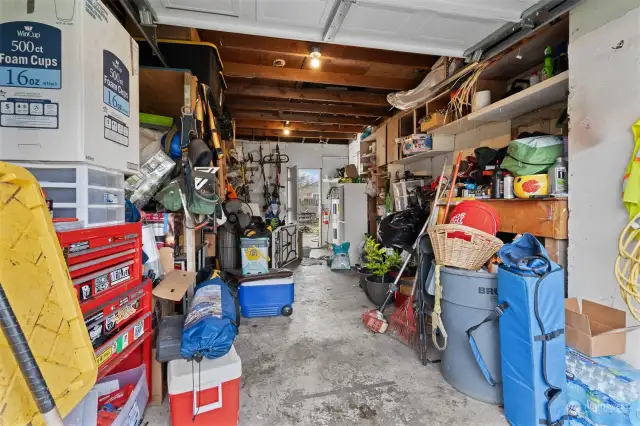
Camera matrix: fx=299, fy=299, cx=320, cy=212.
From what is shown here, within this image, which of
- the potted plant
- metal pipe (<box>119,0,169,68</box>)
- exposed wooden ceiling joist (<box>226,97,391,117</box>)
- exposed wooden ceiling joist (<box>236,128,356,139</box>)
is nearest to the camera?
metal pipe (<box>119,0,169,68</box>)

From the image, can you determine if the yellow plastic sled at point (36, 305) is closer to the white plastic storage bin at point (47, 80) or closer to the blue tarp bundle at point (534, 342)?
the white plastic storage bin at point (47, 80)

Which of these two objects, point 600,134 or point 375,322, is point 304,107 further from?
point 600,134

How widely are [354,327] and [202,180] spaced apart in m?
1.92

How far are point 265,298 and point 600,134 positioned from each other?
294 cm

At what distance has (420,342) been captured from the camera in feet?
7.41

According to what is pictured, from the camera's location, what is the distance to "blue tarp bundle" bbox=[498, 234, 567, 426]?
146 centimetres

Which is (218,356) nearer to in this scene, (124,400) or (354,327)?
(124,400)

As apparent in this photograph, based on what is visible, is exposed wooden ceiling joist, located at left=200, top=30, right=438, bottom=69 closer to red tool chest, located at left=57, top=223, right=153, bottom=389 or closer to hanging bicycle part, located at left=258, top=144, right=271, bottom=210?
red tool chest, located at left=57, top=223, right=153, bottom=389

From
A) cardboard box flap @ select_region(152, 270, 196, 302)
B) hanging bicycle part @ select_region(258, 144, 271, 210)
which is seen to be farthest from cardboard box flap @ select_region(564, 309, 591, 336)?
hanging bicycle part @ select_region(258, 144, 271, 210)

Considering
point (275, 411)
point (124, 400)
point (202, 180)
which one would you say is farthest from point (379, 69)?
point (124, 400)

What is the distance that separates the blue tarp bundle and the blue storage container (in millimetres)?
2082

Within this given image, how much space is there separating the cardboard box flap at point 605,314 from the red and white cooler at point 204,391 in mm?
2024

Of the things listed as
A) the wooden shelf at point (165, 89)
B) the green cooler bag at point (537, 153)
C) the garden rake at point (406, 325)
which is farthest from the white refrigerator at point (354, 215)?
the green cooler bag at point (537, 153)

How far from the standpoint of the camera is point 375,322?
2.75 m
